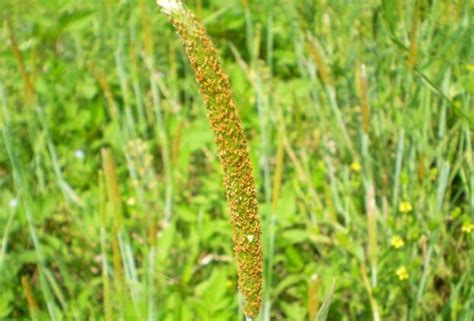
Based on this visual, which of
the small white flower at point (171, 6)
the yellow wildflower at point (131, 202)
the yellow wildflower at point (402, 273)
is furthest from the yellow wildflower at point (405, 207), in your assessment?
the small white flower at point (171, 6)

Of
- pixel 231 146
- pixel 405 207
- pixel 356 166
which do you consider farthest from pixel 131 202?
pixel 231 146

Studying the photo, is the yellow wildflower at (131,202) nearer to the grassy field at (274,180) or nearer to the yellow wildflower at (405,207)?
the grassy field at (274,180)

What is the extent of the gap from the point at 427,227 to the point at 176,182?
0.74 m

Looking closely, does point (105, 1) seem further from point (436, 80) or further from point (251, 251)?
point (251, 251)

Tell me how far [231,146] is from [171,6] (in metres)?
0.13

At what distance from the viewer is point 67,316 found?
55.5 inches

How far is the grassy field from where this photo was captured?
4.28 ft

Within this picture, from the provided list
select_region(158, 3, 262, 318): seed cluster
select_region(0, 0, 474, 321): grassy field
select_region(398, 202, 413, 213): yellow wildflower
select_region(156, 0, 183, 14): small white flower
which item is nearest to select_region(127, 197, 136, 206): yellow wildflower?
select_region(0, 0, 474, 321): grassy field

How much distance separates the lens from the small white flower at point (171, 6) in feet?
1.95

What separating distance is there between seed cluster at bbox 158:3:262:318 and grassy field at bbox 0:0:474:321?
23cm

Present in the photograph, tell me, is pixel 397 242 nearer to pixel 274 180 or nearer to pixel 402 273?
pixel 402 273

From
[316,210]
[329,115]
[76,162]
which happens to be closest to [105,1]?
[76,162]

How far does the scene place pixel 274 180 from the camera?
1.19m

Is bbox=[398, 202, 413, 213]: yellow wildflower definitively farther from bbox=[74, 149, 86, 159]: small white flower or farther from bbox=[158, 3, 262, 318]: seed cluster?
bbox=[74, 149, 86, 159]: small white flower
